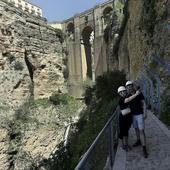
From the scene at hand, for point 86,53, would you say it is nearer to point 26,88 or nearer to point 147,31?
point 26,88

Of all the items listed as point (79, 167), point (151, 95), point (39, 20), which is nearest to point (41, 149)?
point (39, 20)

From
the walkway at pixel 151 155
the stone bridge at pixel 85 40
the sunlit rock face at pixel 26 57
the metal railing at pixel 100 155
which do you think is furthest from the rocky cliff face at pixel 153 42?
the stone bridge at pixel 85 40

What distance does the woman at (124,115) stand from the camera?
7984mm

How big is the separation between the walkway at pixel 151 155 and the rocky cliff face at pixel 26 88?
16.3 metres

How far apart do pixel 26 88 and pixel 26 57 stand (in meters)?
3.14

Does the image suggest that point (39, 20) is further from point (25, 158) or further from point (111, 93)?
point (111, 93)

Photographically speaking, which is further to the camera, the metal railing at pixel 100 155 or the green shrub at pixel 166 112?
the green shrub at pixel 166 112

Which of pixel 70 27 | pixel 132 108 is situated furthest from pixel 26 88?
pixel 70 27

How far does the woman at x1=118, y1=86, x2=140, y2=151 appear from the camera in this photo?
7.98 metres

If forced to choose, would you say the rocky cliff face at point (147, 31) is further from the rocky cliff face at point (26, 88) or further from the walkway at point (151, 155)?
the rocky cliff face at point (26, 88)

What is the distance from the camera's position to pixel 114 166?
22.9 feet

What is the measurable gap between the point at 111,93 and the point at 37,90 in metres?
15.6

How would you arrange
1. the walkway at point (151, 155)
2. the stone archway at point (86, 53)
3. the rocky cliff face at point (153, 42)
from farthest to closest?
1. the stone archway at point (86, 53)
2. the rocky cliff face at point (153, 42)
3. the walkway at point (151, 155)

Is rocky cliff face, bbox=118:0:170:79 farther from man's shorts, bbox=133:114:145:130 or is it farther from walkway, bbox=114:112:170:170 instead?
man's shorts, bbox=133:114:145:130
